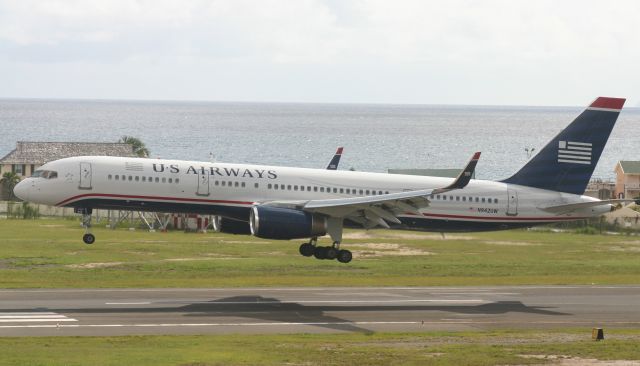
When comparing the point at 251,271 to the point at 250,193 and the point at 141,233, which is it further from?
the point at 141,233

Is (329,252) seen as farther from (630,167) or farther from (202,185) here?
(630,167)

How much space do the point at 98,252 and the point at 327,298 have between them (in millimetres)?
24232

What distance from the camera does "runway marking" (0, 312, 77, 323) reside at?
4453 centimetres

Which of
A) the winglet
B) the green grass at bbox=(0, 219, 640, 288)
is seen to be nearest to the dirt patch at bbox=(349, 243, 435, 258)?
the green grass at bbox=(0, 219, 640, 288)

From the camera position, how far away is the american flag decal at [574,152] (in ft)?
201

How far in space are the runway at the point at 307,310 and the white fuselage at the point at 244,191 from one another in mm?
4295

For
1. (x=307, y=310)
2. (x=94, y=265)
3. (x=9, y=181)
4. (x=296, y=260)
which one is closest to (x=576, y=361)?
(x=307, y=310)

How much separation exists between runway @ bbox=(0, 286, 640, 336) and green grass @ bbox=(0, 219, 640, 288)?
4.11 m

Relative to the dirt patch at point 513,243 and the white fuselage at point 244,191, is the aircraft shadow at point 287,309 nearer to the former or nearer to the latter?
the white fuselage at point 244,191

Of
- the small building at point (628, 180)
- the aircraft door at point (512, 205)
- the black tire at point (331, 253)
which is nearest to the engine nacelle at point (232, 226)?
the black tire at point (331, 253)

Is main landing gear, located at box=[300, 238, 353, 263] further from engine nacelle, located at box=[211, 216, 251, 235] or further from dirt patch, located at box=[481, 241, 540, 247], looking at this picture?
dirt patch, located at box=[481, 241, 540, 247]

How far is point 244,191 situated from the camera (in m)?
56.1

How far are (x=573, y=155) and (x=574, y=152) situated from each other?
0.63ft

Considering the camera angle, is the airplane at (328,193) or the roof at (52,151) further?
the roof at (52,151)
